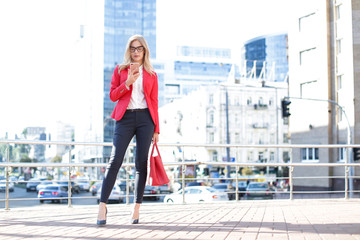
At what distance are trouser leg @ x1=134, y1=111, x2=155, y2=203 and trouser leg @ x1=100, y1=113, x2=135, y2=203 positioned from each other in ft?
0.28

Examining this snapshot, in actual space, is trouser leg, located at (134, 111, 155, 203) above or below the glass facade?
below

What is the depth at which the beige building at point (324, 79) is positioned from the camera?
1415 inches

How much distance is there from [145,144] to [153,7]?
124m

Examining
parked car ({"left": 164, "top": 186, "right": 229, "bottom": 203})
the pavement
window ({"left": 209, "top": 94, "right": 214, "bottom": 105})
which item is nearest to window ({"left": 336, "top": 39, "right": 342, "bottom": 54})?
parked car ({"left": 164, "top": 186, "right": 229, "bottom": 203})

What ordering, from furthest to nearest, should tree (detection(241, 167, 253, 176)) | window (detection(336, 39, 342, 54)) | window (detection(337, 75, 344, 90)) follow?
tree (detection(241, 167, 253, 176)) < window (detection(336, 39, 342, 54)) < window (detection(337, 75, 344, 90))

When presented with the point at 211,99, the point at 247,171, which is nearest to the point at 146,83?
the point at 247,171

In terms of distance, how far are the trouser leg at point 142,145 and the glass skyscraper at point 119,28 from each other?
362 ft

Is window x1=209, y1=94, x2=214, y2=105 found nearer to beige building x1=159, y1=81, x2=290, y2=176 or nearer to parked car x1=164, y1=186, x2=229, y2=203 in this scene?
beige building x1=159, y1=81, x2=290, y2=176

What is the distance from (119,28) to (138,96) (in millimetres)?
119389

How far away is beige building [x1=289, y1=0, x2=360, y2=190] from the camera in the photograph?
3594cm

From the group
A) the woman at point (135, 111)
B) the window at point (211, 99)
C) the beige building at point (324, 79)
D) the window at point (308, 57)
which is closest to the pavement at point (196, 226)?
the woman at point (135, 111)

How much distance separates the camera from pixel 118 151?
17.3 feet

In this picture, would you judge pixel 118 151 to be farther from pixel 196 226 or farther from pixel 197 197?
pixel 197 197

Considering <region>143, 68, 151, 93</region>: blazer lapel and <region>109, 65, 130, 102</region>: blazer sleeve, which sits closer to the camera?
<region>109, 65, 130, 102</region>: blazer sleeve
